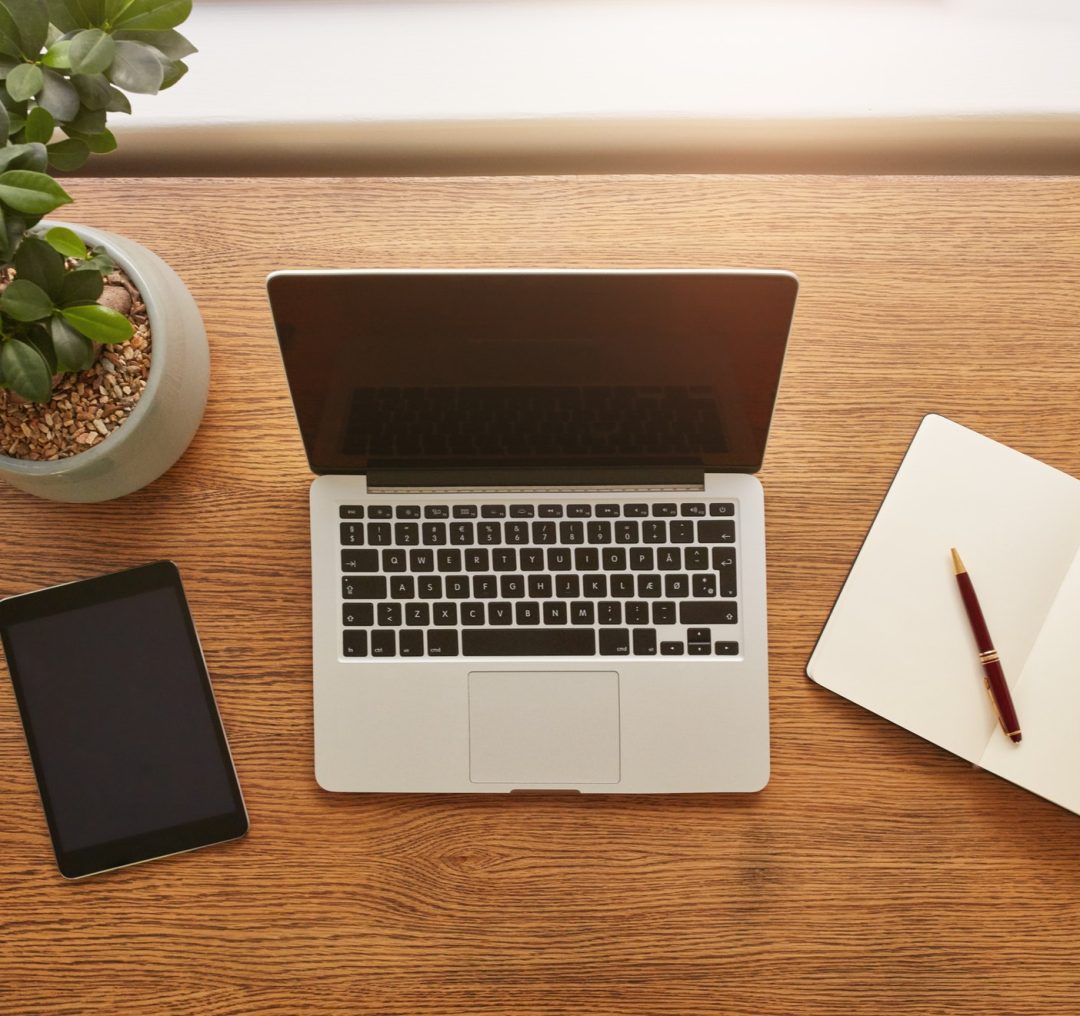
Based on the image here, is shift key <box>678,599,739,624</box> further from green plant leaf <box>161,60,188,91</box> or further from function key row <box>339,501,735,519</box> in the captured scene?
green plant leaf <box>161,60,188,91</box>

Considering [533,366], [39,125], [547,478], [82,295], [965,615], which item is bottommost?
[965,615]

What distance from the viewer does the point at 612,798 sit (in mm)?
739

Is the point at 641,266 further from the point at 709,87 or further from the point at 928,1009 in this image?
the point at 928,1009

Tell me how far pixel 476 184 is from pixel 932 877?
71cm

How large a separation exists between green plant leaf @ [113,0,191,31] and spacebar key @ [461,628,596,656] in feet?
1.58

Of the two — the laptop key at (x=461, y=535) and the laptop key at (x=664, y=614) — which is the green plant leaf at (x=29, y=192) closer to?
the laptop key at (x=461, y=535)

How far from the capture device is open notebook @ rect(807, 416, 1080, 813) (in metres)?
0.72

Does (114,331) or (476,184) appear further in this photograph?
(476,184)

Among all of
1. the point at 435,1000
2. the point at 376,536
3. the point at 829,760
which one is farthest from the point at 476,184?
the point at 435,1000

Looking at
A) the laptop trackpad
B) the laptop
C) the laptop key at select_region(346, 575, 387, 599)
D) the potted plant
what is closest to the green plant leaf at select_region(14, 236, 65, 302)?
the potted plant

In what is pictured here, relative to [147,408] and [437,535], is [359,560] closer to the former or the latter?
[437,535]

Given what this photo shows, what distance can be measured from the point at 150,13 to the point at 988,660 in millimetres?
747

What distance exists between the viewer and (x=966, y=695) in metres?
0.73

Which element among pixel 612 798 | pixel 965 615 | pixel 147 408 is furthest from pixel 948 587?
pixel 147 408
